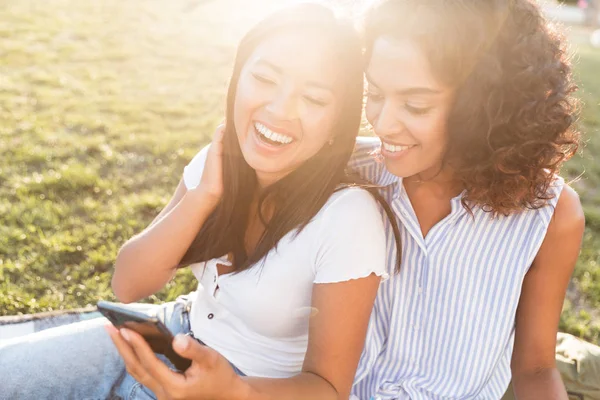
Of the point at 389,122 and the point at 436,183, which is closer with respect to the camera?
the point at 389,122

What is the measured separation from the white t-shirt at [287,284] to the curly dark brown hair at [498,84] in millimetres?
410

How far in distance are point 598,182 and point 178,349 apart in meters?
5.42

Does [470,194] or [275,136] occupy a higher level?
[275,136]

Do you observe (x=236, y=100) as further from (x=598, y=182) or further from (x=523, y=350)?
(x=598, y=182)

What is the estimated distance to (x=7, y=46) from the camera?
7.92m

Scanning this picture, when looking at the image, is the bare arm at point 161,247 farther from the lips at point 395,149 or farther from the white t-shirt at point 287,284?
the lips at point 395,149

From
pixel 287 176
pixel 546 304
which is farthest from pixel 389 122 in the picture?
pixel 546 304

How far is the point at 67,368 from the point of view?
2.45 metres

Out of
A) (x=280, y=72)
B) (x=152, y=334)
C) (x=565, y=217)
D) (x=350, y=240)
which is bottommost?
(x=152, y=334)

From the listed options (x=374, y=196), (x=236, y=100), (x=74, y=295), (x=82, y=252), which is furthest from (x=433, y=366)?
(x=82, y=252)

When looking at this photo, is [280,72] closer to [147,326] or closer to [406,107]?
[406,107]

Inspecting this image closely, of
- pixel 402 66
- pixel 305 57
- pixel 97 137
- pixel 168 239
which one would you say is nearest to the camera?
pixel 402 66

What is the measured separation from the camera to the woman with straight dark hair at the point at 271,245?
2.12m

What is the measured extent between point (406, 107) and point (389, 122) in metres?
0.07
